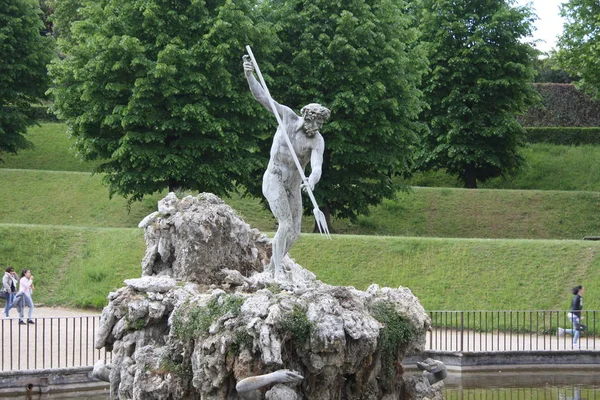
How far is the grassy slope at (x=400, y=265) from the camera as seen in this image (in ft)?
98.9

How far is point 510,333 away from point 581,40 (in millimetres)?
23162

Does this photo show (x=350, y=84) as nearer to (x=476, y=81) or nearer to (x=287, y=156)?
(x=476, y=81)

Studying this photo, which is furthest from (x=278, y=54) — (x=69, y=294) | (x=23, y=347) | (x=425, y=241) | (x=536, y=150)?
(x=536, y=150)

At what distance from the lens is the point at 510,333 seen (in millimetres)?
26125

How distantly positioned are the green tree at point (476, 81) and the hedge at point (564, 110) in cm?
1459

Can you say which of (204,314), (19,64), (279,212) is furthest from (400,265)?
(19,64)

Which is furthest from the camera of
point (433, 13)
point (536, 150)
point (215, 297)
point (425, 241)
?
point (536, 150)

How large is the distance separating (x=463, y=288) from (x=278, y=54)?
1395cm

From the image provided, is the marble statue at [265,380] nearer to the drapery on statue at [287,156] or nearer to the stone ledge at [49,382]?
the drapery on statue at [287,156]

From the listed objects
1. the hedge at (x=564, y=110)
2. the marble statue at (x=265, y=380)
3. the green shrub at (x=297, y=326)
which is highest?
the hedge at (x=564, y=110)

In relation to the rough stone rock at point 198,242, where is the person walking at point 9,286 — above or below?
below

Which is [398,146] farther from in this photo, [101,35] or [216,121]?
[101,35]

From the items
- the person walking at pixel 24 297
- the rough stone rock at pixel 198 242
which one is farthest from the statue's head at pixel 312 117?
the person walking at pixel 24 297

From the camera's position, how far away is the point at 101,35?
3634 cm
